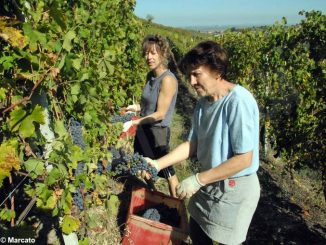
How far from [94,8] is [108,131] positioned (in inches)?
51.6

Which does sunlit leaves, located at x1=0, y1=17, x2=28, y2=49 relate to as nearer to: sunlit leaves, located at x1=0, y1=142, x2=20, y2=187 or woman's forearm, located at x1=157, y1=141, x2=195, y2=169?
sunlit leaves, located at x1=0, y1=142, x2=20, y2=187

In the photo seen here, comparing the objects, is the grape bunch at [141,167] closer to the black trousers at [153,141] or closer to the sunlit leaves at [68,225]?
the sunlit leaves at [68,225]

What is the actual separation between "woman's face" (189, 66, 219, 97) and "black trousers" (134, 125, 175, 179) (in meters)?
1.58

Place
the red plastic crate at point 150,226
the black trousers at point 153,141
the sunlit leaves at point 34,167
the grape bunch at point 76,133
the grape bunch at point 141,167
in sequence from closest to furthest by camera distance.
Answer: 1. the sunlit leaves at point 34,167
2. the grape bunch at point 141,167
3. the grape bunch at point 76,133
4. the red plastic crate at point 150,226
5. the black trousers at point 153,141

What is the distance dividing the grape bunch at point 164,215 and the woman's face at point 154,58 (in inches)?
50.0

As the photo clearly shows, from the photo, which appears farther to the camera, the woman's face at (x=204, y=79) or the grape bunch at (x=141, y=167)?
the grape bunch at (x=141, y=167)

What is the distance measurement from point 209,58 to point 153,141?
176cm

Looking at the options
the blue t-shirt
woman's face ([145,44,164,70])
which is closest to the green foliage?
woman's face ([145,44,164,70])

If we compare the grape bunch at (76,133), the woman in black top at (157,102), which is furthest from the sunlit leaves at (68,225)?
the woman in black top at (157,102)

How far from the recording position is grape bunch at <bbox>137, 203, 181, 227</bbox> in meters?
3.12

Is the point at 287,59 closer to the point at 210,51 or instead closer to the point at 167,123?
the point at 167,123

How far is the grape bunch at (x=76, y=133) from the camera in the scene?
271 centimetres

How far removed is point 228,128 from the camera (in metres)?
2.11

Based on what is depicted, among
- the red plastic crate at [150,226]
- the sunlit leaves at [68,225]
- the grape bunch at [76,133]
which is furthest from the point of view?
the red plastic crate at [150,226]
